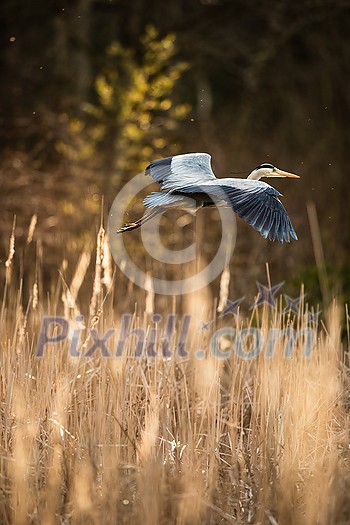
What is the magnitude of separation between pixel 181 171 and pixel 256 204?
1.38 feet

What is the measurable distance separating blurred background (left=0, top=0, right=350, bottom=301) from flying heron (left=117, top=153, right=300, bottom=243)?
76.9 inches

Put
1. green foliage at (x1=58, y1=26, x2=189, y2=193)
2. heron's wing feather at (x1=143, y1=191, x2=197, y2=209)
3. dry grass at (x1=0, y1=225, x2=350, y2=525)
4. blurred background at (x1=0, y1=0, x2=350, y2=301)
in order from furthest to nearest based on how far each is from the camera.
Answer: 1. green foliage at (x1=58, y1=26, x2=189, y2=193)
2. blurred background at (x1=0, y1=0, x2=350, y2=301)
3. heron's wing feather at (x1=143, y1=191, x2=197, y2=209)
4. dry grass at (x1=0, y1=225, x2=350, y2=525)

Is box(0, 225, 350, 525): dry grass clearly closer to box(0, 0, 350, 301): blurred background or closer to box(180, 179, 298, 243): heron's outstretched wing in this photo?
box(180, 179, 298, 243): heron's outstretched wing

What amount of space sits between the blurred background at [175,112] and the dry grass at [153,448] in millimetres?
1916

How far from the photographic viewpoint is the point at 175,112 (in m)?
6.18

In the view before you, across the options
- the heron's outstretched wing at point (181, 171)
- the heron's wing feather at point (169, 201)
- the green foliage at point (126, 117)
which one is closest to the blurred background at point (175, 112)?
the green foliage at point (126, 117)

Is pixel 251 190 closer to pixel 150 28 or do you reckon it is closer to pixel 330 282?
pixel 330 282

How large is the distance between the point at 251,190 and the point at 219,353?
75 centimetres

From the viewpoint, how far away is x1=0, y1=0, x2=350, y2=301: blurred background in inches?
239

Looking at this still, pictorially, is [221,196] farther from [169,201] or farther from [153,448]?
[153,448]

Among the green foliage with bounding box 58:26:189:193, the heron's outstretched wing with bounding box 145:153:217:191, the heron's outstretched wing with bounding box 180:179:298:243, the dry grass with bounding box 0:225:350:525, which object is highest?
the green foliage with bounding box 58:26:189:193

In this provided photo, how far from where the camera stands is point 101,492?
2270 millimetres

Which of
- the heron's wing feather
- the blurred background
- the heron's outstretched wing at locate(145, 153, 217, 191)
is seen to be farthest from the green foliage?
the heron's wing feather

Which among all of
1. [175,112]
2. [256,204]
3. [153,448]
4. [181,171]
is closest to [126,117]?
[175,112]
